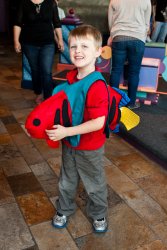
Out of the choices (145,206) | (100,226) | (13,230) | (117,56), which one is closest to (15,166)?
(13,230)

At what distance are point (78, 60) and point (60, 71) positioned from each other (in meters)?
4.03

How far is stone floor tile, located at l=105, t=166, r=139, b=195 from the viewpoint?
2592 millimetres

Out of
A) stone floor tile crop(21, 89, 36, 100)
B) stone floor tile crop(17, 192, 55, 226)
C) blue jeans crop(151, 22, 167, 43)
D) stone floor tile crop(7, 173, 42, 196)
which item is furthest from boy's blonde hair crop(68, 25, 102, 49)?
blue jeans crop(151, 22, 167, 43)

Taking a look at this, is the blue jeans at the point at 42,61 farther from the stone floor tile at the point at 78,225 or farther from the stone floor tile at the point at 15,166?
the stone floor tile at the point at 78,225

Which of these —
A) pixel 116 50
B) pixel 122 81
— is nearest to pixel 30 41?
pixel 116 50

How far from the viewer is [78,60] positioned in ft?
5.46

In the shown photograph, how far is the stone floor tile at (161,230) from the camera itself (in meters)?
2.08

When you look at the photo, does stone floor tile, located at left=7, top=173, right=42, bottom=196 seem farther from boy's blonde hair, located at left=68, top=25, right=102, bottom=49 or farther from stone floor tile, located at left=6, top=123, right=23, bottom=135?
boy's blonde hair, located at left=68, top=25, right=102, bottom=49

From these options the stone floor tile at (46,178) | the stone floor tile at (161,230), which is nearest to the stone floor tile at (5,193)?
the stone floor tile at (46,178)

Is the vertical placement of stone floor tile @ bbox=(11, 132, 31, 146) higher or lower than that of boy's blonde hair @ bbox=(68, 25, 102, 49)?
lower

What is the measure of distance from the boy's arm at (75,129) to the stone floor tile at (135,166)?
124 centimetres

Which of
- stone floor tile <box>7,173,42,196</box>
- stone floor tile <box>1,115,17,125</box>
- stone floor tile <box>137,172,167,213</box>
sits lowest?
stone floor tile <box>137,172,167,213</box>

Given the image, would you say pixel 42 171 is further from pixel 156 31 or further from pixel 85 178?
pixel 156 31

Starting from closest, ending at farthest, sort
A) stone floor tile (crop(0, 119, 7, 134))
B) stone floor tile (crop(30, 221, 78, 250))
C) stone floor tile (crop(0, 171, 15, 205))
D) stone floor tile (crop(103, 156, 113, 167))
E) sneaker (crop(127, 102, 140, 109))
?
1. stone floor tile (crop(30, 221, 78, 250))
2. stone floor tile (crop(0, 171, 15, 205))
3. stone floor tile (crop(103, 156, 113, 167))
4. stone floor tile (crop(0, 119, 7, 134))
5. sneaker (crop(127, 102, 140, 109))
